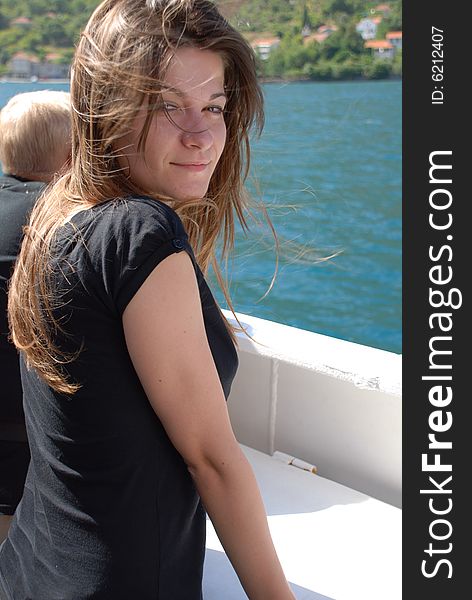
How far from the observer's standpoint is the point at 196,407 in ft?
3.04

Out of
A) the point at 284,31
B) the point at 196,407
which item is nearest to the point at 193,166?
the point at 196,407

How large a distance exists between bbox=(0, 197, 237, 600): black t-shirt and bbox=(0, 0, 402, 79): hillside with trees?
15.0 inches

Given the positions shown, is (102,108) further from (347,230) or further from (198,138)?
(347,230)

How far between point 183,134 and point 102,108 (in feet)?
0.34

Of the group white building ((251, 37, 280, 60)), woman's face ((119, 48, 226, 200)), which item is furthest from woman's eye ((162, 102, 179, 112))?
white building ((251, 37, 280, 60))

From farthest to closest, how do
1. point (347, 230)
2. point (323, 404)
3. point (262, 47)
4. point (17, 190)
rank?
point (347, 230), point (323, 404), point (262, 47), point (17, 190)

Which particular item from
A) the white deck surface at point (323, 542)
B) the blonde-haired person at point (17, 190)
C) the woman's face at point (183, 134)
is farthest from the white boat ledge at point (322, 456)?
the woman's face at point (183, 134)

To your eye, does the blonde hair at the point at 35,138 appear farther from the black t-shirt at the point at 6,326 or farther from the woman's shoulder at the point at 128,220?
the woman's shoulder at the point at 128,220

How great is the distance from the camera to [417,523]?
1.60m

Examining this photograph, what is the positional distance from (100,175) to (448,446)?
102 cm

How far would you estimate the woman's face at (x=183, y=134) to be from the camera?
0.98 meters

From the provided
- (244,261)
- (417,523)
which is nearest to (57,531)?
(244,261)

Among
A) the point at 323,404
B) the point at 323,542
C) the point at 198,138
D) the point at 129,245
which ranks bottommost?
the point at 323,542

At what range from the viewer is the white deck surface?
1552 millimetres
